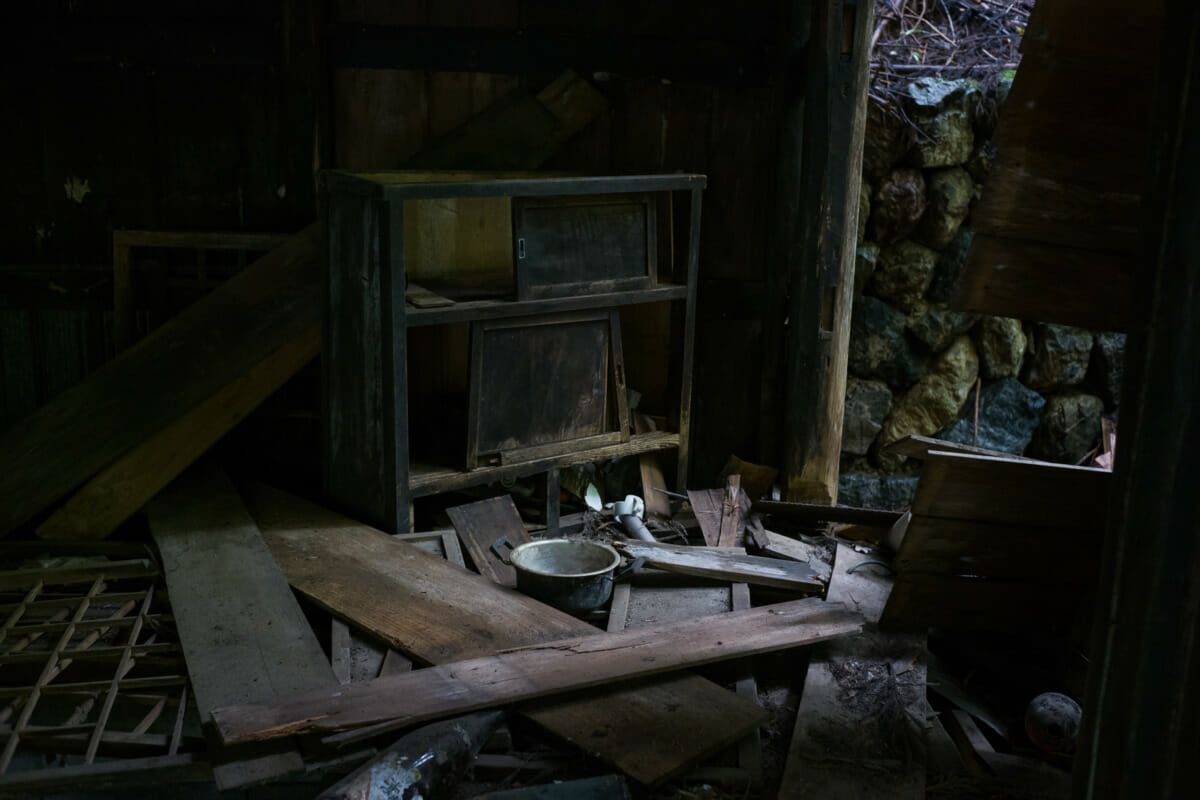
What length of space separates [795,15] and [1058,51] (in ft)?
7.87

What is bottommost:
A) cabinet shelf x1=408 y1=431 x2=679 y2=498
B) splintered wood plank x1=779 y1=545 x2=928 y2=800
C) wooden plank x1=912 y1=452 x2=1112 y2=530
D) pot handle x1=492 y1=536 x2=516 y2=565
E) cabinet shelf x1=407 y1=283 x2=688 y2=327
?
splintered wood plank x1=779 y1=545 x2=928 y2=800

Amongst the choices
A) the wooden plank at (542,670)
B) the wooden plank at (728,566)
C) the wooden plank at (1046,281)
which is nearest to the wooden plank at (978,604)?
the wooden plank at (542,670)

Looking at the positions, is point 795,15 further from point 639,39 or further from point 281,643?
point 281,643

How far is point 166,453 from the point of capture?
477 centimetres

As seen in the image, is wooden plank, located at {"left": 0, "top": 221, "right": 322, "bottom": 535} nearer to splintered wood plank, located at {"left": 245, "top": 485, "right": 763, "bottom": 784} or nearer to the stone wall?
splintered wood plank, located at {"left": 245, "top": 485, "right": 763, "bottom": 784}

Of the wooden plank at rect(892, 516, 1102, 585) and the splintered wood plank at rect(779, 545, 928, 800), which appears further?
the wooden plank at rect(892, 516, 1102, 585)

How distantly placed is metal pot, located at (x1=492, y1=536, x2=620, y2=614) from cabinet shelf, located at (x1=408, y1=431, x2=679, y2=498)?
392mm

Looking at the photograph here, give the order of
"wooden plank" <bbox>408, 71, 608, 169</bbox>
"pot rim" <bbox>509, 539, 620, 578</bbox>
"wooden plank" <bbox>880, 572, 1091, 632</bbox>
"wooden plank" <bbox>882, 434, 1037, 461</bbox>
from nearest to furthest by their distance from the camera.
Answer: "wooden plank" <bbox>880, 572, 1091, 632</bbox>, "pot rim" <bbox>509, 539, 620, 578</bbox>, "wooden plank" <bbox>882, 434, 1037, 461</bbox>, "wooden plank" <bbox>408, 71, 608, 169</bbox>

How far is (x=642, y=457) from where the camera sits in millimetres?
5418

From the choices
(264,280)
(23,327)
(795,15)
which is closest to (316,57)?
(264,280)

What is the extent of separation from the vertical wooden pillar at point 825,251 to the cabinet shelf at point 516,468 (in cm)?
64

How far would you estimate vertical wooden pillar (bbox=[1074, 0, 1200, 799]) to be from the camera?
216 centimetres

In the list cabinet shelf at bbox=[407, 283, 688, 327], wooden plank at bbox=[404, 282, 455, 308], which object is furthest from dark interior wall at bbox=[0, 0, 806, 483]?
wooden plank at bbox=[404, 282, 455, 308]

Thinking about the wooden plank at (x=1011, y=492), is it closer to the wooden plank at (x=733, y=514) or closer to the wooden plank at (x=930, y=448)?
the wooden plank at (x=930, y=448)
